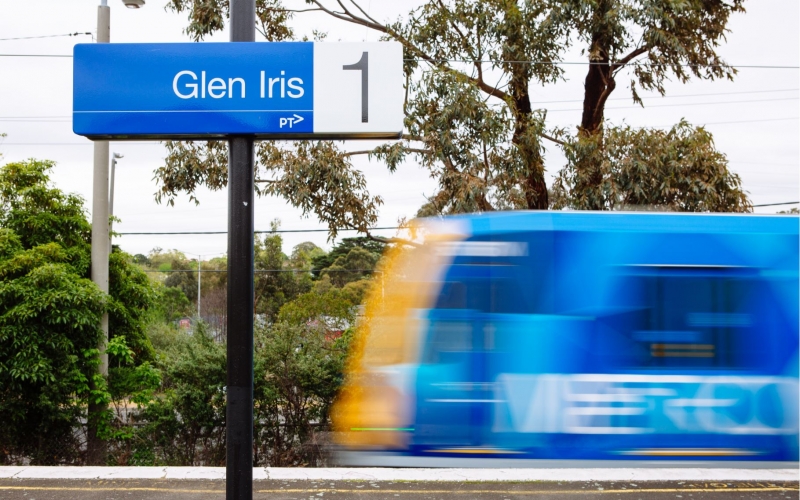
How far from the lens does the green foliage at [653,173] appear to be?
1354 cm

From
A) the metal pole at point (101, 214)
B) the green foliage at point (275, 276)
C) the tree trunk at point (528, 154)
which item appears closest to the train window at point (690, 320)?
the tree trunk at point (528, 154)

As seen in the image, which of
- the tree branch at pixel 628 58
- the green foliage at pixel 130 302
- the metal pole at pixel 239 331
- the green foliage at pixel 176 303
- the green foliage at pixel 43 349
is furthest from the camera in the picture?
the green foliage at pixel 176 303

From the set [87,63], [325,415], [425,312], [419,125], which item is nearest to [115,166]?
[419,125]

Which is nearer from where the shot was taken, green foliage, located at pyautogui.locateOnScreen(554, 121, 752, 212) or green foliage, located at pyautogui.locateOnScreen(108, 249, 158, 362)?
green foliage, located at pyautogui.locateOnScreen(108, 249, 158, 362)

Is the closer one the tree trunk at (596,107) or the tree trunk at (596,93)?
the tree trunk at (596,107)

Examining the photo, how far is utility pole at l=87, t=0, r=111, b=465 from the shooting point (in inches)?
426

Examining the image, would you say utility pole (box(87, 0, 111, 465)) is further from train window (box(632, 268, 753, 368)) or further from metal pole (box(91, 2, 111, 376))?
train window (box(632, 268, 753, 368))

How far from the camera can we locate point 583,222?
21.9 feet

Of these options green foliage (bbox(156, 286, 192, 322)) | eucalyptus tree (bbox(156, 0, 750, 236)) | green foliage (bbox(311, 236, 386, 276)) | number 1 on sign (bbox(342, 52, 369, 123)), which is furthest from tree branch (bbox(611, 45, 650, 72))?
green foliage (bbox(156, 286, 192, 322))

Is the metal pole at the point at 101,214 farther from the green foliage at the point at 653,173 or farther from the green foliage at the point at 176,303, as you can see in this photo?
the green foliage at the point at 176,303

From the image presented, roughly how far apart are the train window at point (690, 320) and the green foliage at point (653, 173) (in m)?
7.01

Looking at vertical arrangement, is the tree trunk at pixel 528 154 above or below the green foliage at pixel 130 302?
above

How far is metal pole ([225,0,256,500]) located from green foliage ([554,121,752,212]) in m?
10.9

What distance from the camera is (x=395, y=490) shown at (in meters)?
7.06
